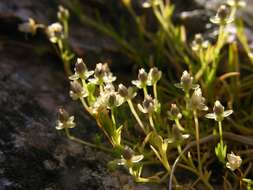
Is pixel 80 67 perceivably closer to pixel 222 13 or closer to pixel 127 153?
pixel 127 153

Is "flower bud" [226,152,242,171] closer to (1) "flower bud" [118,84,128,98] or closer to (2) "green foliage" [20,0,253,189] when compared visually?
(2) "green foliage" [20,0,253,189]

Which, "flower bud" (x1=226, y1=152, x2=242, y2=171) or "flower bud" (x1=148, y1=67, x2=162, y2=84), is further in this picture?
"flower bud" (x1=148, y1=67, x2=162, y2=84)

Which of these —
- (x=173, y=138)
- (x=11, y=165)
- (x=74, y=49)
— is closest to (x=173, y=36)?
(x=74, y=49)

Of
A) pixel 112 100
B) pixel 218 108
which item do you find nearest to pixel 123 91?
pixel 112 100

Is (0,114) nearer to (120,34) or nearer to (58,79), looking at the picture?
(58,79)

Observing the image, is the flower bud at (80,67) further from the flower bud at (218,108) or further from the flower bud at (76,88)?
the flower bud at (218,108)

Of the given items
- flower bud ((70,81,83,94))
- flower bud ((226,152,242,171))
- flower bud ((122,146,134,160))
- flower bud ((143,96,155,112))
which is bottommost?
flower bud ((226,152,242,171))

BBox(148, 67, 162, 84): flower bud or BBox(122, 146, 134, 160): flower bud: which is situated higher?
BBox(148, 67, 162, 84): flower bud


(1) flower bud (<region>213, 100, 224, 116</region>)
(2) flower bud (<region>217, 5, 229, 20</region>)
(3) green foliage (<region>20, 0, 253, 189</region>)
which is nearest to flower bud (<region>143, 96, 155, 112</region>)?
(3) green foliage (<region>20, 0, 253, 189</region>)

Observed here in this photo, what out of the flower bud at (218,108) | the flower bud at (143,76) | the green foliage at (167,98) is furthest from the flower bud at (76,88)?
the flower bud at (218,108)

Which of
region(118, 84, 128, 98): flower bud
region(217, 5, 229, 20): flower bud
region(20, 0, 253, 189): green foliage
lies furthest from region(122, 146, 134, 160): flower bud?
region(217, 5, 229, 20): flower bud

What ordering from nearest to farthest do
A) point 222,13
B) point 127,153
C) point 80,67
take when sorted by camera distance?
point 127,153, point 80,67, point 222,13
